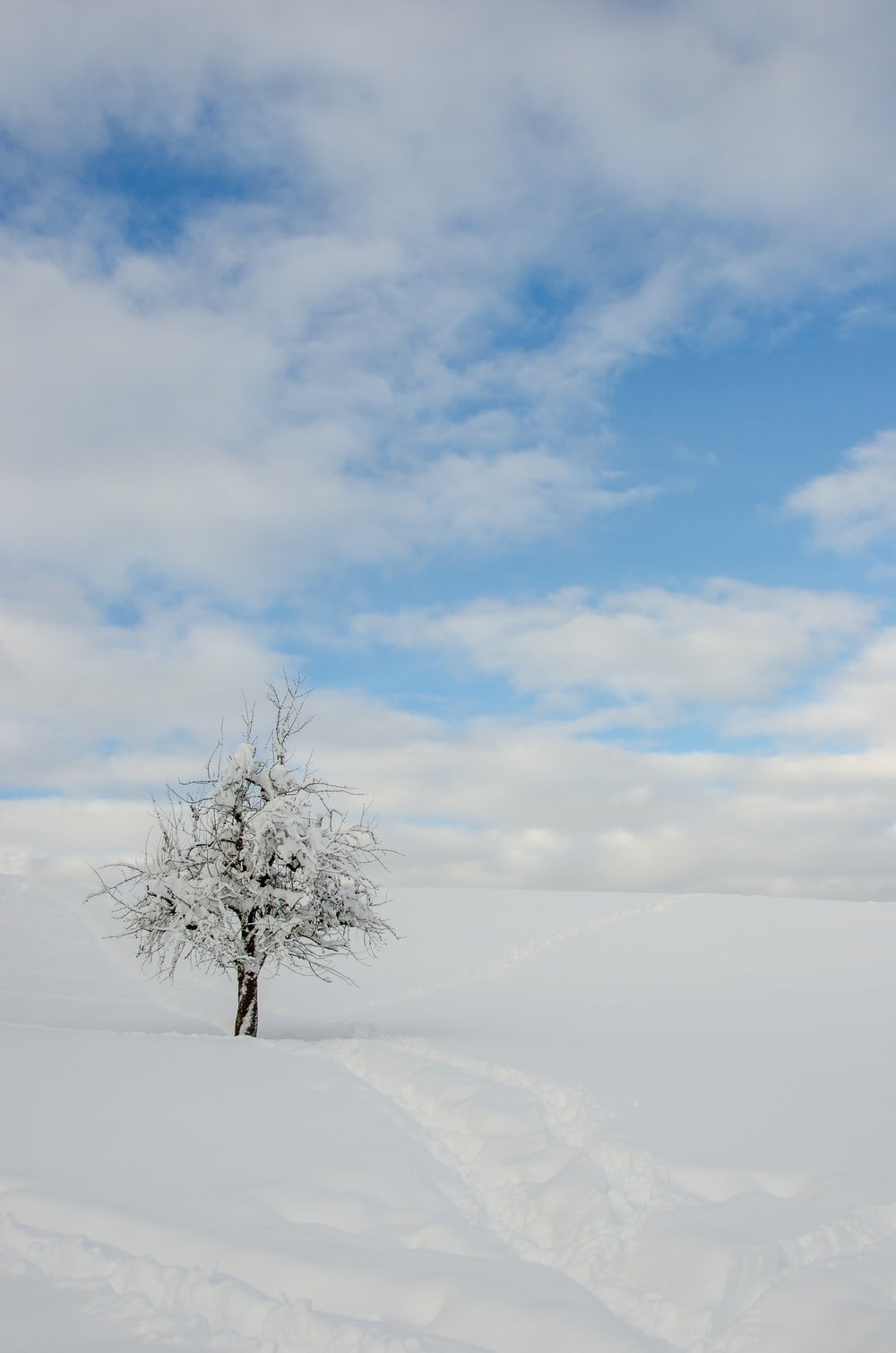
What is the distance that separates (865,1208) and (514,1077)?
7406 mm

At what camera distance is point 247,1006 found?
2230 centimetres

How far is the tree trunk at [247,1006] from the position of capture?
72.6 feet

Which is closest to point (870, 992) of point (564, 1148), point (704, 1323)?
point (564, 1148)

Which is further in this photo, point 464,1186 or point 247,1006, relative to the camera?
point 247,1006

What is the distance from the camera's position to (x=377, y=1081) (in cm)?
1623

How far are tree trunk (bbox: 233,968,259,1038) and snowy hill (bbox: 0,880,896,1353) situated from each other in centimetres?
240

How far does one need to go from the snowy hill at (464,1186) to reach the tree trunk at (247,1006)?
2.40 metres

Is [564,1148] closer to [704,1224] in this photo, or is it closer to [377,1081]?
[704,1224]

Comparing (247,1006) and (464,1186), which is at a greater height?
(247,1006)

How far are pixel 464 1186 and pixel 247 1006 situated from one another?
12.9 m

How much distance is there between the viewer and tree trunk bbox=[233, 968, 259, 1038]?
871 inches

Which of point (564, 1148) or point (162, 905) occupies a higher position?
point (162, 905)

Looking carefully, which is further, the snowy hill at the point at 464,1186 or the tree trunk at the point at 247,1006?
the tree trunk at the point at 247,1006

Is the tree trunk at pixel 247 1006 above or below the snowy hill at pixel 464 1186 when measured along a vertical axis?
above
